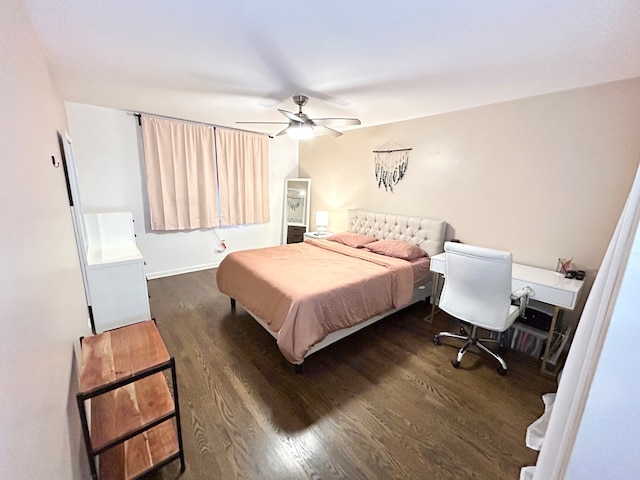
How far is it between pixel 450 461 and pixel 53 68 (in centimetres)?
387

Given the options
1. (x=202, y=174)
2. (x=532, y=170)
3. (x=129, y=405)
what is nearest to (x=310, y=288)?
(x=129, y=405)

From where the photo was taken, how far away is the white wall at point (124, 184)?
10.6 feet

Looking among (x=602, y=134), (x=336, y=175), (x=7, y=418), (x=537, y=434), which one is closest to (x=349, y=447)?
(x=537, y=434)

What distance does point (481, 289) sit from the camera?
6.70ft

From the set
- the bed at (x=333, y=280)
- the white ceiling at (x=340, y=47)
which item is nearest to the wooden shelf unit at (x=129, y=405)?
the bed at (x=333, y=280)

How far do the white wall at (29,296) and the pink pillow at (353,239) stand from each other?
288 centimetres

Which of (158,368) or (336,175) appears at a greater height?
(336,175)

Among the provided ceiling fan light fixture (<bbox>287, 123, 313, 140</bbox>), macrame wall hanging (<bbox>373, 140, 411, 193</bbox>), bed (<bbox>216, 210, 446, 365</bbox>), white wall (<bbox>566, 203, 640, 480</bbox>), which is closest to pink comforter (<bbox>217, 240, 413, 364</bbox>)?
bed (<bbox>216, 210, 446, 365</bbox>)

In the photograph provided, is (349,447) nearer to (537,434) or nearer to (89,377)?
(537,434)

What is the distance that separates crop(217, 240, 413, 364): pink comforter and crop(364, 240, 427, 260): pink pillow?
0.11m

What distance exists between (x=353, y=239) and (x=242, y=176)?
226cm

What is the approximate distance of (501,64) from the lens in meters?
1.81

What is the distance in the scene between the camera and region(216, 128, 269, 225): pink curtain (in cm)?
426

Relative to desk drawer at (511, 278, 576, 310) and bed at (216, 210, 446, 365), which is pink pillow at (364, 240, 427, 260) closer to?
bed at (216, 210, 446, 365)
